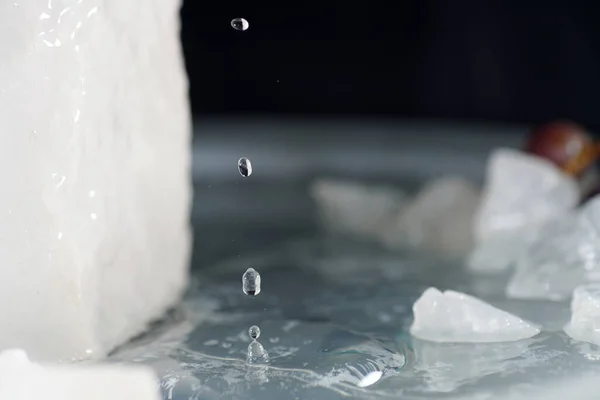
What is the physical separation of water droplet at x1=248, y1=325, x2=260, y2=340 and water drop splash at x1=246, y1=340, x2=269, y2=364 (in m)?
0.01

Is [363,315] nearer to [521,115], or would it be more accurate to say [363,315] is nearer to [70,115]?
[70,115]

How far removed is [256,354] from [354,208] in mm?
515

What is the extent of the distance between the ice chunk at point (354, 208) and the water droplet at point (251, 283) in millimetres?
295

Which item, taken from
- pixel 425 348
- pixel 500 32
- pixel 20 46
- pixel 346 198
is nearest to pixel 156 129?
pixel 20 46

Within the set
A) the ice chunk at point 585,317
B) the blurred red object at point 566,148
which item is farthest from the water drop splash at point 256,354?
the blurred red object at point 566,148

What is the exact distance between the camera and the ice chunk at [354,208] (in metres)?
1.20

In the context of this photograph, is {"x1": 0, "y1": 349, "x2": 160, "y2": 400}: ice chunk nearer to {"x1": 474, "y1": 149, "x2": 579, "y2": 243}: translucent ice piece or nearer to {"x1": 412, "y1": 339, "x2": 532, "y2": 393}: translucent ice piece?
{"x1": 412, "y1": 339, "x2": 532, "y2": 393}: translucent ice piece

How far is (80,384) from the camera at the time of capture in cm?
57

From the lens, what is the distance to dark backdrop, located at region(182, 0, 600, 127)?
188 centimetres

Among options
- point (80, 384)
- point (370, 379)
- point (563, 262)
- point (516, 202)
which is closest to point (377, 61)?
point (516, 202)

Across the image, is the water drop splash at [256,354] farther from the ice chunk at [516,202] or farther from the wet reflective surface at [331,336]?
the ice chunk at [516,202]

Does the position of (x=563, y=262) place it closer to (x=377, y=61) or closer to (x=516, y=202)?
(x=516, y=202)

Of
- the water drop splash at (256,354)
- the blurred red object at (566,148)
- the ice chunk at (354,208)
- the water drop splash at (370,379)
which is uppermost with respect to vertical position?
the blurred red object at (566,148)

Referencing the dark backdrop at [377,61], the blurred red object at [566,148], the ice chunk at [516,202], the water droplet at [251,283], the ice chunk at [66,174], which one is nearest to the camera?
the ice chunk at [66,174]
